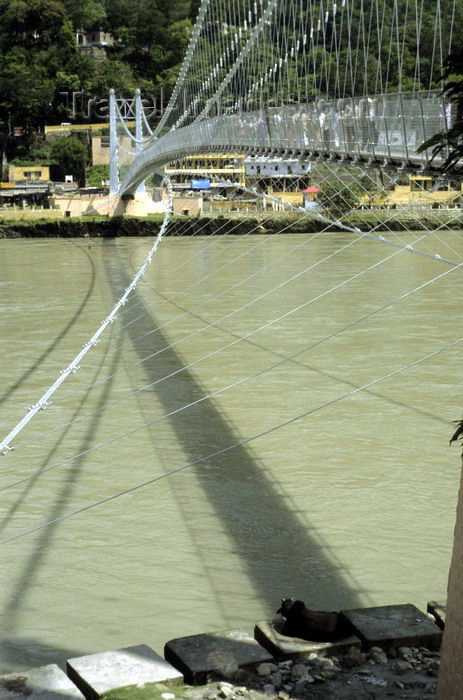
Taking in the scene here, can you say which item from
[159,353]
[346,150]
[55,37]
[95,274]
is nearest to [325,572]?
[346,150]

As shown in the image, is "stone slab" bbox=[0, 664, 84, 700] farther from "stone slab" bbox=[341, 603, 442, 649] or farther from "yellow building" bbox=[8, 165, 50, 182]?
"yellow building" bbox=[8, 165, 50, 182]

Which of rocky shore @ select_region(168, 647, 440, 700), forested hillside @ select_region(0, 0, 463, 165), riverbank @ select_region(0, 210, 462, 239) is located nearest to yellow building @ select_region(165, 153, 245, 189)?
riverbank @ select_region(0, 210, 462, 239)

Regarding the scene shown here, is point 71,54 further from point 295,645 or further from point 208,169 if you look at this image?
point 295,645

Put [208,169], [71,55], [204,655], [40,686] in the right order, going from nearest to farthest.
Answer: [40,686]
[204,655]
[208,169]
[71,55]

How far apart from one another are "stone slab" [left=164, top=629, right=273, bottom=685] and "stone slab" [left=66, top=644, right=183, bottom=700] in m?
0.03

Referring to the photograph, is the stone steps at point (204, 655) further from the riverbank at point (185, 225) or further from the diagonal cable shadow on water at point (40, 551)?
the riverbank at point (185, 225)

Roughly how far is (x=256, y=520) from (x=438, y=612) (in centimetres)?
170

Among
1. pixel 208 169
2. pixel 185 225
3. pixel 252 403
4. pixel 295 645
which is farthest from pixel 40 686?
pixel 208 169

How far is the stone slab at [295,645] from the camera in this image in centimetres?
234

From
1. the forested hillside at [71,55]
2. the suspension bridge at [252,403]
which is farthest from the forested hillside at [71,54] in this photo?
the suspension bridge at [252,403]

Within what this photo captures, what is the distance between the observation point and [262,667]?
229 centimetres

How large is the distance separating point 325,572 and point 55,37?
40779 mm

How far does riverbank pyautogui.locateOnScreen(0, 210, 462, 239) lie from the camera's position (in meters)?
25.4

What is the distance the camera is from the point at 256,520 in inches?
166
